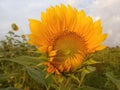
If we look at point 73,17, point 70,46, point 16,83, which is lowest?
point 16,83

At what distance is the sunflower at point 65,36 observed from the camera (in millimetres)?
1167

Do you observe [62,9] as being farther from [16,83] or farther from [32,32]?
[16,83]

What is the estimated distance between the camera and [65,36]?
121 centimetres

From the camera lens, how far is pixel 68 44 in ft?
4.01

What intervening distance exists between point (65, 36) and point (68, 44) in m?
0.03

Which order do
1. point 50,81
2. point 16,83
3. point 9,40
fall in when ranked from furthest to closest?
1. point 9,40
2. point 16,83
3. point 50,81

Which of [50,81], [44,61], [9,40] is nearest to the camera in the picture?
[44,61]

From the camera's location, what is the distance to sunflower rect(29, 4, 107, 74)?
117 centimetres

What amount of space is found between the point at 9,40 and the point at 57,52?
156 inches

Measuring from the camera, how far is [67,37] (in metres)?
1.22

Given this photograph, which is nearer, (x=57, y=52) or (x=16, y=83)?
(x=57, y=52)

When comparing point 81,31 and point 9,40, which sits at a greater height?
point 9,40

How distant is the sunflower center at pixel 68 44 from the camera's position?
1.20 metres

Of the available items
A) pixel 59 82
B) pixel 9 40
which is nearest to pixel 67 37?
pixel 59 82
